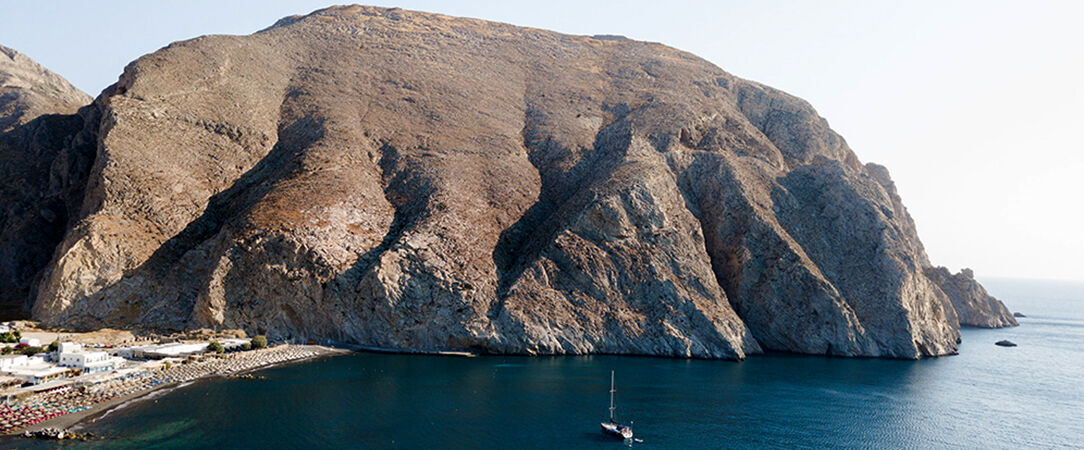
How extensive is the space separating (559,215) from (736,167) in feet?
136

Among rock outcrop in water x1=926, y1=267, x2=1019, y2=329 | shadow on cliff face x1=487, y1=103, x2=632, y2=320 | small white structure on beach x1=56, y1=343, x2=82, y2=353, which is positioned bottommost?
small white structure on beach x1=56, y1=343, x2=82, y2=353

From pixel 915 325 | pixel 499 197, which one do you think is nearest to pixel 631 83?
pixel 499 197

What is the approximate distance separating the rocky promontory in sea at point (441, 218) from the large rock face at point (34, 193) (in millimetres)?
469

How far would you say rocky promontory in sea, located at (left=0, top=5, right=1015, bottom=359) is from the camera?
97.9 m

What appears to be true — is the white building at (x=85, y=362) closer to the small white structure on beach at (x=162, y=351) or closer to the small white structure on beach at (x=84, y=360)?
the small white structure on beach at (x=84, y=360)

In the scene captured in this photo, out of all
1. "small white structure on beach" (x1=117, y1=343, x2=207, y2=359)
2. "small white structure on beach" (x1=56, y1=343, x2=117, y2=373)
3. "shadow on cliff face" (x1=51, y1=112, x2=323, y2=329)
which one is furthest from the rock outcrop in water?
"small white structure on beach" (x1=56, y1=343, x2=117, y2=373)

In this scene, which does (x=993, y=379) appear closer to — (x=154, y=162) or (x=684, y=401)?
(x=684, y=401)

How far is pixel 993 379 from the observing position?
97.1 metres

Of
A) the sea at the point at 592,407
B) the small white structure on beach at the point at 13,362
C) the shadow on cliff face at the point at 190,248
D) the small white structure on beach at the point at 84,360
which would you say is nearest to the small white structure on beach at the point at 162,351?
the small white structure on beach at the point at 84,360

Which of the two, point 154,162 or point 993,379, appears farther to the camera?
point 154,162

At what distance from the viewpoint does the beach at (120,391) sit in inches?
2285

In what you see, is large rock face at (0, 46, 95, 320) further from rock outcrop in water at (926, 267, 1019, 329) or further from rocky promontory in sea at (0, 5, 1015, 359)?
rock outcrop in water at (926, 267, 1019, 329)

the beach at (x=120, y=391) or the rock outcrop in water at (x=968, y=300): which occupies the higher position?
the rock outcrop in water at (x=968, y=300)

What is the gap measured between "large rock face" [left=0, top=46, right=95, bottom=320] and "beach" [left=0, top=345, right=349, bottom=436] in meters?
47.7
